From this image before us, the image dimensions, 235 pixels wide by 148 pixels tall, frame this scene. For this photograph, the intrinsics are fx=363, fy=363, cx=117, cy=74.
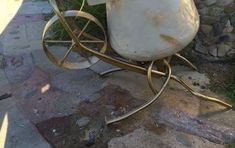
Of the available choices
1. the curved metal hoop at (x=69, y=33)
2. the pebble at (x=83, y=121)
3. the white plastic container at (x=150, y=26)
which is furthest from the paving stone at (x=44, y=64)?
the white plastic container at (x=150, y=26)

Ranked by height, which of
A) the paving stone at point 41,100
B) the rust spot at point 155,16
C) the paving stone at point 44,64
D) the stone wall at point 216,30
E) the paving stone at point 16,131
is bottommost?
the paving stone at point 44,64

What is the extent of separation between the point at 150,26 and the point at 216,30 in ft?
3.57

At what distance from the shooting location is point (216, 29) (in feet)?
11.5

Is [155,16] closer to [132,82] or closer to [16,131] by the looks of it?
[132,82]

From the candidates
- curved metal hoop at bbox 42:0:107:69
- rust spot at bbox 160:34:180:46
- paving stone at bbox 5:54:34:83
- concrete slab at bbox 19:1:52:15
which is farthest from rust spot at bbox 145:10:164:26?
concrete slab at bbox 19:1:52:15

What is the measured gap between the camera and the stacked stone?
3.39 m

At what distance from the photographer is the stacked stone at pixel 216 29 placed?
3393 millimetres

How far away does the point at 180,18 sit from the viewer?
271 centimetres

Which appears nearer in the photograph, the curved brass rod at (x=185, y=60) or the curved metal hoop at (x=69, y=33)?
the curved metal hoop at (x=69, y=33)

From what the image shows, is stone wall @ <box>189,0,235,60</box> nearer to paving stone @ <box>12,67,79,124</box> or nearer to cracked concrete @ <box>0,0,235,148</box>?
cracked concrete @ <box>0,0,235,148</box>

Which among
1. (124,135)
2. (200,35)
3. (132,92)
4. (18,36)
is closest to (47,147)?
(124,135)

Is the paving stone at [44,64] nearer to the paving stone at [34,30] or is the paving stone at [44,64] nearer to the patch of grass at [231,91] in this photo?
the paving stone at [34,30]

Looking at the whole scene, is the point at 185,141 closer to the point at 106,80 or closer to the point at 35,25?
the point at 106,80

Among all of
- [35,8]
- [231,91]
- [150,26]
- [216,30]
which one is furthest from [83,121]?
[35,8]
